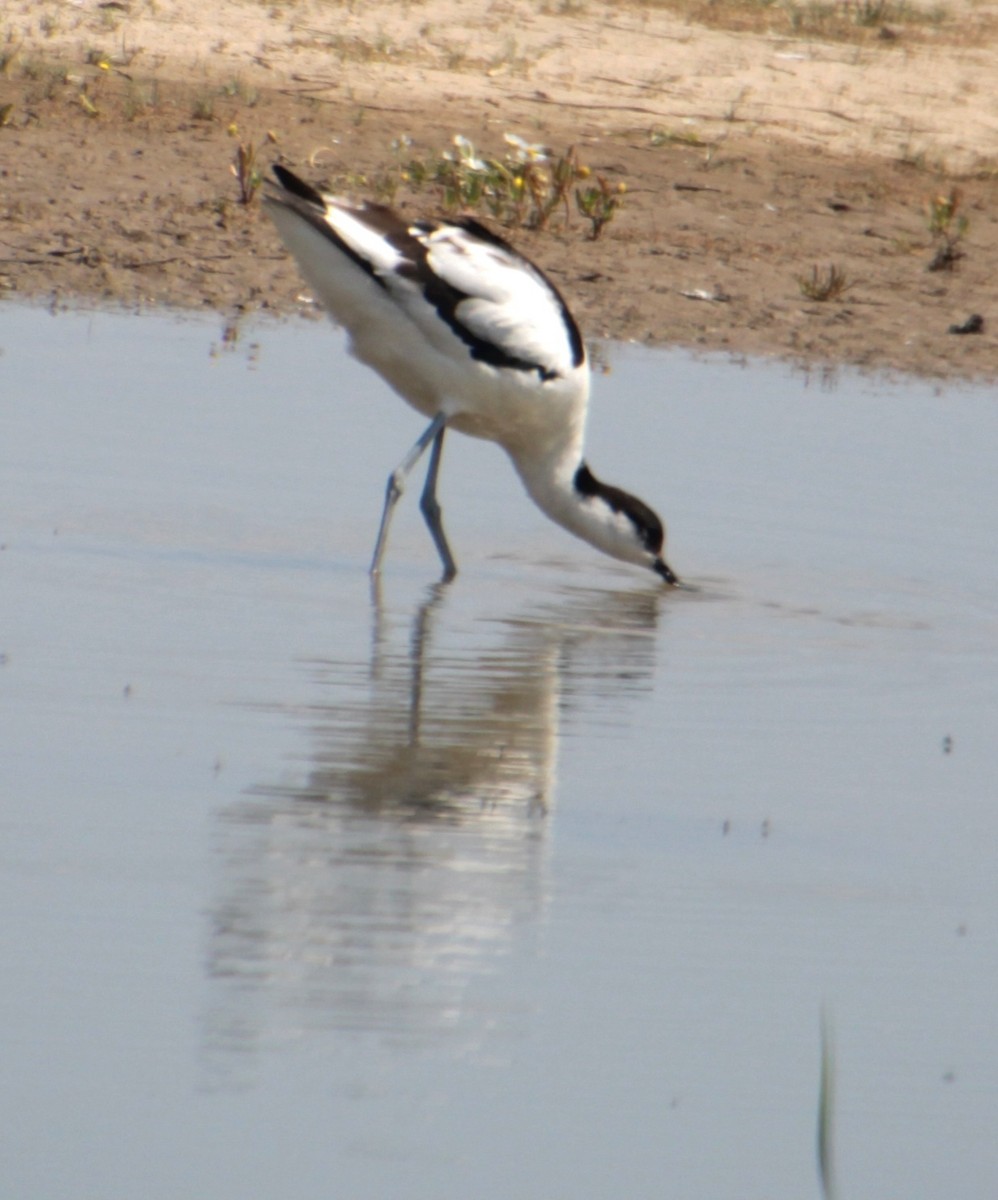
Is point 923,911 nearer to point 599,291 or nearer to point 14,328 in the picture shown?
point 14,328

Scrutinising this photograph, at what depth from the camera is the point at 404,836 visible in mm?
4324

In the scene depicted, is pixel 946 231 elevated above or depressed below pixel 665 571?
above

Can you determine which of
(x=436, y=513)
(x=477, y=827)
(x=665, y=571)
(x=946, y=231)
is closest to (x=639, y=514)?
(x=665, y=571)

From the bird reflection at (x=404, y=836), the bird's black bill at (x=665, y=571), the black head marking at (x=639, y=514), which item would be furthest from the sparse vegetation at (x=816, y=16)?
the bird reflection at (x=404, y=836)

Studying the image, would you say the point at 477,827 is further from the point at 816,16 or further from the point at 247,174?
A: the point at 816,16

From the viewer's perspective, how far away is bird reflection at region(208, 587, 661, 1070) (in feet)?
11.7

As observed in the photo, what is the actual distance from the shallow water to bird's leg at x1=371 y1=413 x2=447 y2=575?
5.8 inches

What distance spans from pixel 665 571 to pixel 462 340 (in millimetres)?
868

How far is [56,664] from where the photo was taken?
5352 millimetres

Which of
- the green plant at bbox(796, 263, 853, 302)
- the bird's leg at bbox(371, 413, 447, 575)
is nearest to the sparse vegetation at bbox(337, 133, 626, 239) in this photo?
the green plant at bbox(796, 263, 853, 302)

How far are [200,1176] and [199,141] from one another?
1015 cm

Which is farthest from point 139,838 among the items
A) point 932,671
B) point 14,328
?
point 14,328

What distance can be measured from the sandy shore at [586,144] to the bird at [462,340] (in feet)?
11.3

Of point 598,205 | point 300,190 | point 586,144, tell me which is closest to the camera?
point 300,190
